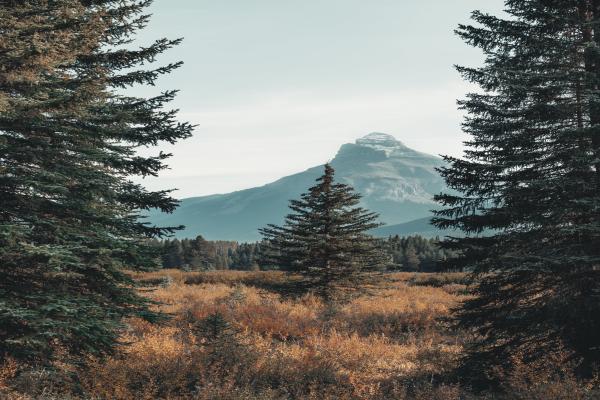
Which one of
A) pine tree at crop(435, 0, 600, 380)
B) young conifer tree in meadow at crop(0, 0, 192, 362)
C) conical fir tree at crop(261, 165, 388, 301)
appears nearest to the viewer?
young conifer tree in meadow at crop(0, 0, 192, 362)

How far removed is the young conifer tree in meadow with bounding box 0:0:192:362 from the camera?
754 cm

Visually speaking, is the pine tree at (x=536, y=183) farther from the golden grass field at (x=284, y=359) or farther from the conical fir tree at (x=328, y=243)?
the conical fir tree at (x=328, y=243)

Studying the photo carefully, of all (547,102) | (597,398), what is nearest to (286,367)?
(597,398)

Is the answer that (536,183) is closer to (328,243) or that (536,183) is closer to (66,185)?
(66,185)

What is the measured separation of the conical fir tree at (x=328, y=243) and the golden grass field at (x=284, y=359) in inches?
103

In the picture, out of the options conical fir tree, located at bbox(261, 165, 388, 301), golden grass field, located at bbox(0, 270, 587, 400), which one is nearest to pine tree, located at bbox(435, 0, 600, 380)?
golden grass field, located at bbox(0, 270, 587, 400)

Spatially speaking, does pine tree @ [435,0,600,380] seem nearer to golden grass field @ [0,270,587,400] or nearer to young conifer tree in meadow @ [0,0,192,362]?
golden grass field @ [0,270,587,400]

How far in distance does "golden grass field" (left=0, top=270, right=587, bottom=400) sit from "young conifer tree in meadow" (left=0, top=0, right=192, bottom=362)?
93 centimetres

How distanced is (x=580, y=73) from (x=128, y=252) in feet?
32.6

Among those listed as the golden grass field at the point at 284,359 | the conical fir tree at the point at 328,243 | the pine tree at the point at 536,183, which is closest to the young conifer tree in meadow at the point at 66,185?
the golden grass field at the point at 284,359

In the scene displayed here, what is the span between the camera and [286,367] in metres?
9.84

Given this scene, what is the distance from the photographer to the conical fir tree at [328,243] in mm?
22547

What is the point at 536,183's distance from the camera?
8.54 meters

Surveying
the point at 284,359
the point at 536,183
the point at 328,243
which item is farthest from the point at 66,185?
the point at 328,243
